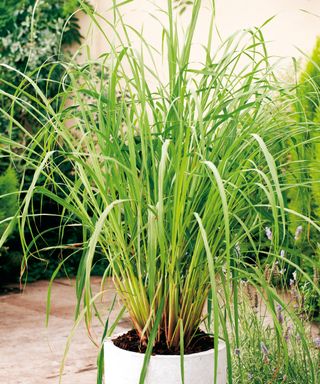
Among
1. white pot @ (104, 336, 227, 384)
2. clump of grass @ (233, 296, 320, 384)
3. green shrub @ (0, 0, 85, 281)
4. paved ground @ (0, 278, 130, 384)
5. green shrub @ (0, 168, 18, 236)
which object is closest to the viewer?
white pot @ (104, 336, 227, 384)

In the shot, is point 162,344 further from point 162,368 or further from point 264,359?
point 264,359

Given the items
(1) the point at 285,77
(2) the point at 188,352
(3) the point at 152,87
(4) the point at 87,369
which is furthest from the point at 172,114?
(3) the point at 152,87

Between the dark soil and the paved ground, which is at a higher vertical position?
the dark soil

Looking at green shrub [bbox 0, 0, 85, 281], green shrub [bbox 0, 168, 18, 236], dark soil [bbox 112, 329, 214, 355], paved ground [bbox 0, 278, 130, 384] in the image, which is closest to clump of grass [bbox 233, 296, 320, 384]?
dark soil [bbox 112, 329, 214, 355]

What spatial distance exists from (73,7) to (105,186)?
503 centimetres

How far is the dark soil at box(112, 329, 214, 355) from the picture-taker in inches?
87.8

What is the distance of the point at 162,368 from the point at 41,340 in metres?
2.48

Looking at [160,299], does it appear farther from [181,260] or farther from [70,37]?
[70,37]

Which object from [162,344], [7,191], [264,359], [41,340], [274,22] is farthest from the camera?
[274,22]

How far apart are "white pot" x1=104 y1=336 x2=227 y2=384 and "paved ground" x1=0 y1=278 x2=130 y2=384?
118cm

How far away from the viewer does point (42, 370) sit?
388cm

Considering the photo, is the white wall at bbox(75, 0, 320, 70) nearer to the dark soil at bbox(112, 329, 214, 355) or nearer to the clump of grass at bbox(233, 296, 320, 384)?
the clump of grass at bbox(233, 296, 320, 384)

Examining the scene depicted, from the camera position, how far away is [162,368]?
2.10m

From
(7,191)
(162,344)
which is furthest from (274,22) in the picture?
(162,344)
